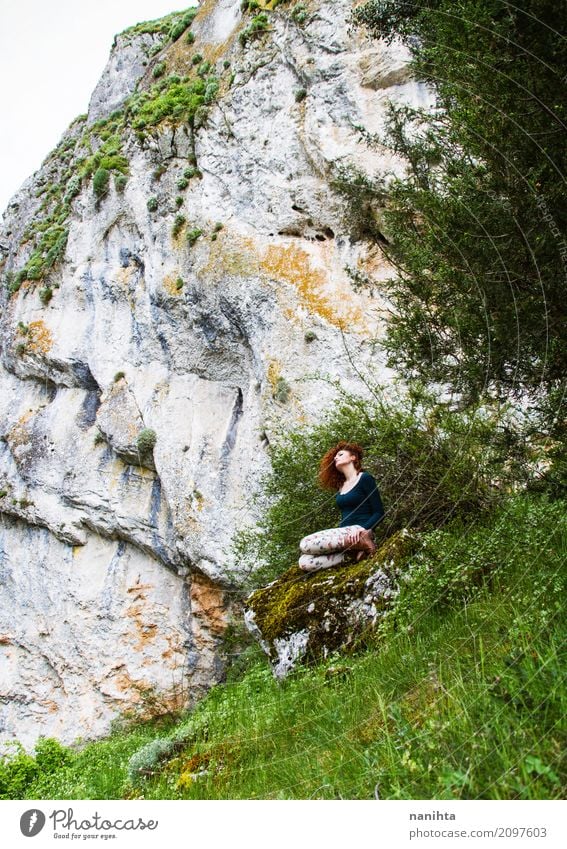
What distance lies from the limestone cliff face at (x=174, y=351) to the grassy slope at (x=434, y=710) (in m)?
9.19

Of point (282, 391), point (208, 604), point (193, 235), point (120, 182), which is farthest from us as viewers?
point (120, 182)

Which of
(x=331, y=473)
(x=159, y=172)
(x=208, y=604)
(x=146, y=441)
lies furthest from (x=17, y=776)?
(x=159, y=172)

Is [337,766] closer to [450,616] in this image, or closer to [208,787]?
[208,787]

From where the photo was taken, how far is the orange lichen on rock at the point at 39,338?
21875 mm

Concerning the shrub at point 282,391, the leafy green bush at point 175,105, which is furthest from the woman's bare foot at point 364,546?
the leafy green bush at point 175,105

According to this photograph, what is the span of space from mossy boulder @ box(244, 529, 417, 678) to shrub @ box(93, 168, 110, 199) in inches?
832

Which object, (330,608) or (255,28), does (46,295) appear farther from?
(330,608)

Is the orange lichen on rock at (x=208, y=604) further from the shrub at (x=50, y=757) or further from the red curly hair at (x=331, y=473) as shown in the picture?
the red curly hair at (x=331, y=473)

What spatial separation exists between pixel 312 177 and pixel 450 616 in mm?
16545

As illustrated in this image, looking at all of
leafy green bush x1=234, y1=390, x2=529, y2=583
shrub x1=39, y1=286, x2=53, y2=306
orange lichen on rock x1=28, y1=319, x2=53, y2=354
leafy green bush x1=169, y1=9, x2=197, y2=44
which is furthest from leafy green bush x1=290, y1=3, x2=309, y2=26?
leafy green bush x1=234, y1=390, x2=529, y2=583

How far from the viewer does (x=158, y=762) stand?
6.59 m

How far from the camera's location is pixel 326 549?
24.4 ft

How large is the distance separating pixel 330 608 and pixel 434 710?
2996 millimetres
